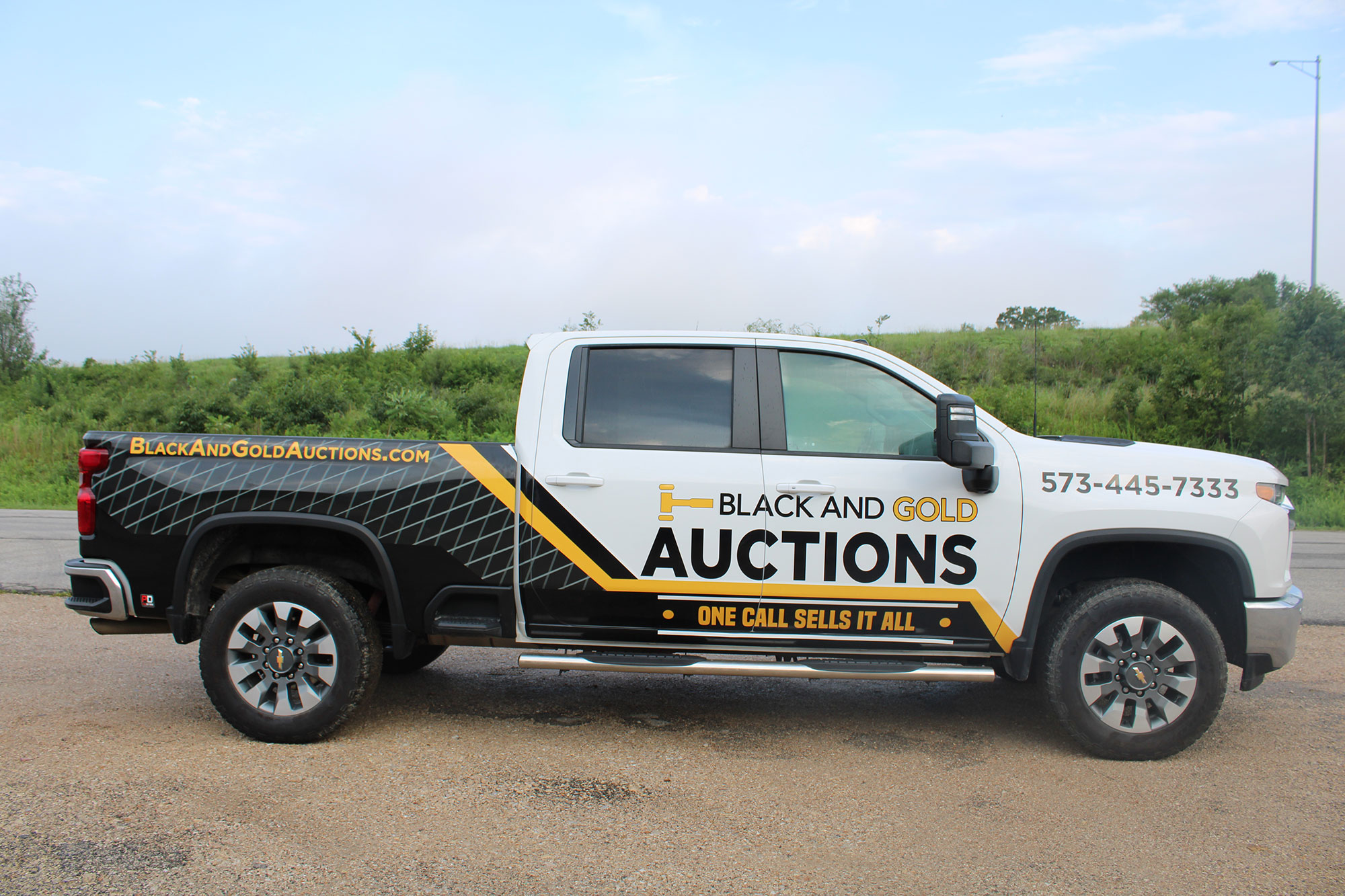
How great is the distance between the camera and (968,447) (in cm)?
401

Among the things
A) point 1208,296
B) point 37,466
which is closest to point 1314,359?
point 1208,296

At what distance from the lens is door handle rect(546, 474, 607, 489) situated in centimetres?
425

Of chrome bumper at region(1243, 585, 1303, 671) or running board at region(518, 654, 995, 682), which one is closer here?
running board at region(518, 654, 995, 682)

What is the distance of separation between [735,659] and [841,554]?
732 millimetres

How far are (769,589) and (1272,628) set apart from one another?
243cm

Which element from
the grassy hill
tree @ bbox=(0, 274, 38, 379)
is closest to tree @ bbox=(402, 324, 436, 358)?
the grassy hill

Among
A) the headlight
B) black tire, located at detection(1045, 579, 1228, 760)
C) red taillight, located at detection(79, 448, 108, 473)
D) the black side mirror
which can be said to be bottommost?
black tire, located at detection(1045, 579, 1228, 760)

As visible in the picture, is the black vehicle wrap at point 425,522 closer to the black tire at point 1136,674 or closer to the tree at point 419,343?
the black tire at point 1136,674

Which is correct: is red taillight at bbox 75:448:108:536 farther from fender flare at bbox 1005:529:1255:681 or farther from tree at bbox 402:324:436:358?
tree at bbox 402:324:436:358

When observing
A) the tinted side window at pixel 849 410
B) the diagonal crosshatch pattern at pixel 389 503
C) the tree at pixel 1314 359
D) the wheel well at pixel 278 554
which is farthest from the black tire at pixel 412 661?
the tree at pixel 1314 359

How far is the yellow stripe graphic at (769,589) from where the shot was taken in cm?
422

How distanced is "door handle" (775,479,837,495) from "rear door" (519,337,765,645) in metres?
0.12

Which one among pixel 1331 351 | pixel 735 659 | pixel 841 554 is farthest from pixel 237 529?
pixel 1331 351

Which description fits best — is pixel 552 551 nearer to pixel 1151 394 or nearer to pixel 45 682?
pixel 45 682
